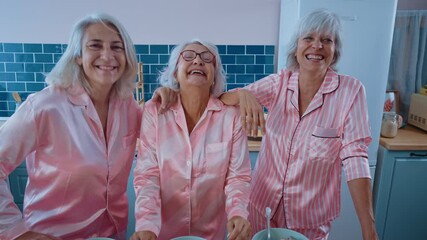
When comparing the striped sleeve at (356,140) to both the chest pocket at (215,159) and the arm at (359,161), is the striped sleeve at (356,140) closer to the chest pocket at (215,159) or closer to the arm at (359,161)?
the arm at (359,161)

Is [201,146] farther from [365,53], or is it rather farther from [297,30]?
[365,53]

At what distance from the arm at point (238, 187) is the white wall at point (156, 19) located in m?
1.50

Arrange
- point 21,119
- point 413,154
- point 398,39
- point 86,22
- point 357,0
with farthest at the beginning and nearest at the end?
1. point 398,39
2. point 413,154
3. point 357,0
4. point 86,22
5. point 21,119

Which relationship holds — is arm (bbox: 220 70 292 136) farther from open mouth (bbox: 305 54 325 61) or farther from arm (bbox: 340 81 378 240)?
arm (bbox: 340 81 378 240)

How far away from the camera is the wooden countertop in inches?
83.7

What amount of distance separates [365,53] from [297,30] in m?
0.97

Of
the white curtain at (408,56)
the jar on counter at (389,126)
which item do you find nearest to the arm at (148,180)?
the jar on counter at (389,126)

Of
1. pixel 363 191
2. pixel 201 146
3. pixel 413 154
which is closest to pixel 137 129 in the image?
pixel 201 146

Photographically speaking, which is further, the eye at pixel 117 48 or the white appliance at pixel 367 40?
the white appliance at pixel 367 40

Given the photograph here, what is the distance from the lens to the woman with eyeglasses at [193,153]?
1.16 meters

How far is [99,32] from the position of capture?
112 cm

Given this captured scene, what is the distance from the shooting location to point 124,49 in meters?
1.18

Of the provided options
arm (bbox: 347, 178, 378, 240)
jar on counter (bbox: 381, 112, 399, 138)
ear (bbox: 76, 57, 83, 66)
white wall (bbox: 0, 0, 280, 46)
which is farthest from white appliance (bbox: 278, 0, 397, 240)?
ear (bbox: 76, 57, 83, 66)

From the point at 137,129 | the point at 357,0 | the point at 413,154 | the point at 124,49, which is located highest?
the point at 357,0
